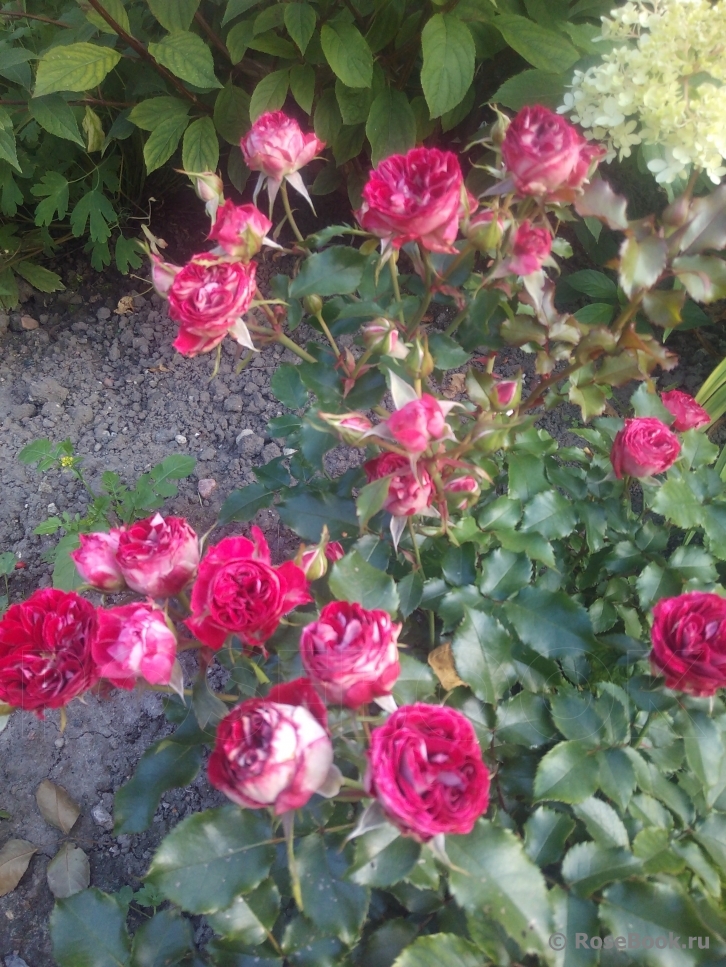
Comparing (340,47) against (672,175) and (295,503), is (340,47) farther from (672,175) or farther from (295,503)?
(295,503)

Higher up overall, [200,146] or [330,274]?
[330,274]

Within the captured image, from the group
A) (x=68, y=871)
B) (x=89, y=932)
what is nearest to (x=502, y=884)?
(x=89, y=932)

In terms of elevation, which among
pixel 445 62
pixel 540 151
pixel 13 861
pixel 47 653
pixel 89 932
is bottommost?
pixel 13 861

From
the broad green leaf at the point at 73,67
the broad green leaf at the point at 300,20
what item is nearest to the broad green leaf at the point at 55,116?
the broad green leaf at the point at 73,67

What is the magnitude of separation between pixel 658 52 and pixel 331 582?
2.54 ft

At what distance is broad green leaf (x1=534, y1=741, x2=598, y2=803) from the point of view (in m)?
0.65

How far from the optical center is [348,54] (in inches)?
51.3

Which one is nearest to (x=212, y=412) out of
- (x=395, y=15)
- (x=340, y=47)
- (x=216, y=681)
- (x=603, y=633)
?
(x=216, y=681)

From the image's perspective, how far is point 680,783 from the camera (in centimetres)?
80

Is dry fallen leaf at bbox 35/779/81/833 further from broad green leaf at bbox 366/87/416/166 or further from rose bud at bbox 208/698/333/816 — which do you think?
broad green leaf at bbox 366/87/416/166

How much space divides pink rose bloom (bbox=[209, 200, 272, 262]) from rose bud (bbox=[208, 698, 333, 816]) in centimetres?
46

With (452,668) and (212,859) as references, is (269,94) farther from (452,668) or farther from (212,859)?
(212,859)

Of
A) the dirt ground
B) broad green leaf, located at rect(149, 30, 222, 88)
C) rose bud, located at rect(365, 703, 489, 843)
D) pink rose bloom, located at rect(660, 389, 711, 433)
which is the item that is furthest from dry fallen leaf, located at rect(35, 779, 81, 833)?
broad green leaf, located at rect(149, 30, 222, 88)

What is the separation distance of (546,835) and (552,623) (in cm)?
22
